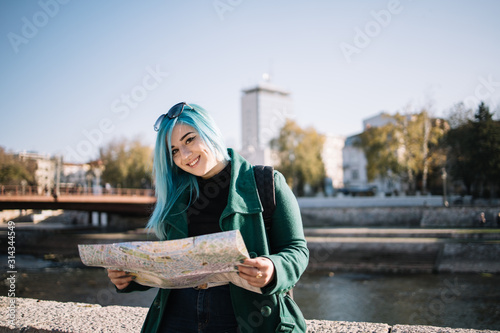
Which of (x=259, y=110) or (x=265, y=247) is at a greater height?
(x=259, y=110)

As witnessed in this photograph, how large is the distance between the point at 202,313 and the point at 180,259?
14.2 inches

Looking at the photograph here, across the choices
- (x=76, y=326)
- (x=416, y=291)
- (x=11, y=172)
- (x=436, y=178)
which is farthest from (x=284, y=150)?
(x=76, y=326)

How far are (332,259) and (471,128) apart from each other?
23124 millimetres

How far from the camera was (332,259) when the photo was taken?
64.6 feet

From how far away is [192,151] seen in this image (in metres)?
1.85

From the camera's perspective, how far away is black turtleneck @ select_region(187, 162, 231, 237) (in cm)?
184

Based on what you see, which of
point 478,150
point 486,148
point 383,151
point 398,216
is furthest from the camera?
point 383,151

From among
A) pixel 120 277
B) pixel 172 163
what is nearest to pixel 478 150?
pixel 172 163

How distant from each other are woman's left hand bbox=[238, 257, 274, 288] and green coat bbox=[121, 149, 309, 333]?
0.35 ft

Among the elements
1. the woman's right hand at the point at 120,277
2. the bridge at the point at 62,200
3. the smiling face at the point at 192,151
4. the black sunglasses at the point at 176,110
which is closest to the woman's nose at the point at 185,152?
the smiling face at the point at 192,151

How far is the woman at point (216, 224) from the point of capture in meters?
1.65

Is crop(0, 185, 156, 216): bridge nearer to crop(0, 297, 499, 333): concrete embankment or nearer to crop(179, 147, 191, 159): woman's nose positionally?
crop(0, 297, 499, 333): concrete embankment

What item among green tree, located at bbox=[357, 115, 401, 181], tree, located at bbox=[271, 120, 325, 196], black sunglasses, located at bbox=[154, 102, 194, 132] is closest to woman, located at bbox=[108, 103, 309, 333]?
black sunglasses, located at bbox=[154, 102, 194, 132]

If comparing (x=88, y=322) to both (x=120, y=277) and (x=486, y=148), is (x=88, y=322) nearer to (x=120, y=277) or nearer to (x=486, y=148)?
(x=120, y=277)
